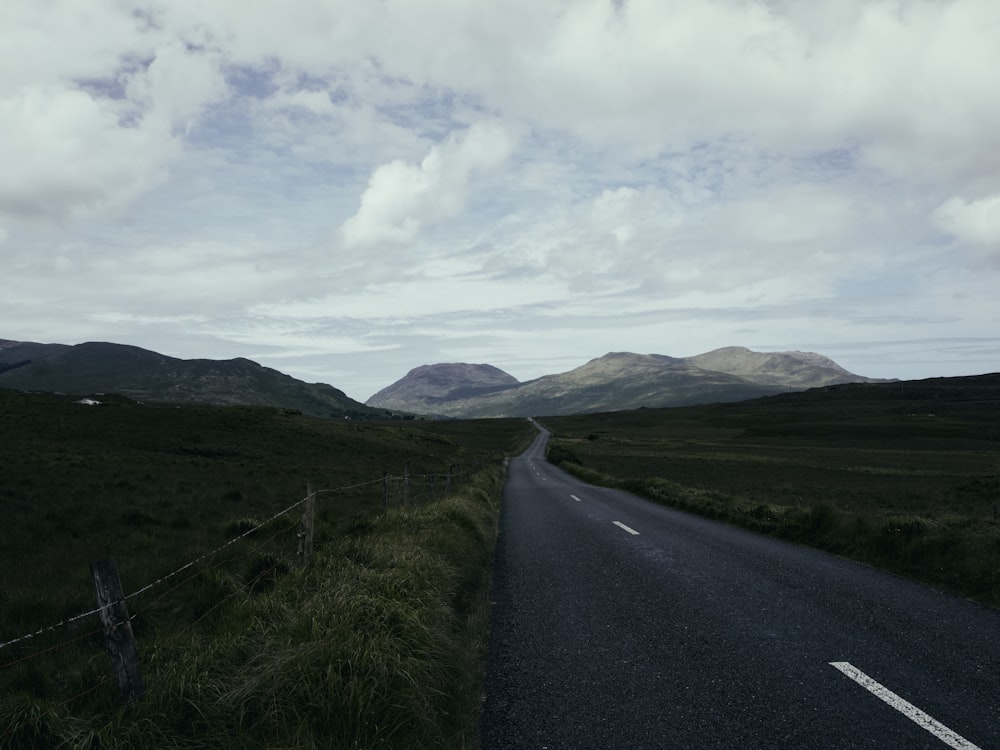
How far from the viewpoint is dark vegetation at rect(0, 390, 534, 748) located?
15.0ft

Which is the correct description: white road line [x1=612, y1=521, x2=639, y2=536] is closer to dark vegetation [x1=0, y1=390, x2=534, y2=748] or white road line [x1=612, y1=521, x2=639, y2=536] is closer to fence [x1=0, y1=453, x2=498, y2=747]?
dark vegetation [x1=0, y1=390, x2=534, y2=748]

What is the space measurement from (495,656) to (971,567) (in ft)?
26.7

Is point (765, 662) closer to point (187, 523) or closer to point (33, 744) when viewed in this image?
point (33, 744)

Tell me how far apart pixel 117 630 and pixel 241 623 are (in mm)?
2153

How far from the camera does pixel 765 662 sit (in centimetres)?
638

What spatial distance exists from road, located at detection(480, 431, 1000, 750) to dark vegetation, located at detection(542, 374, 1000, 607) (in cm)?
114

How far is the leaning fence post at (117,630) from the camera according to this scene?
4.55 meters

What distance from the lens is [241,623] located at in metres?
6.63

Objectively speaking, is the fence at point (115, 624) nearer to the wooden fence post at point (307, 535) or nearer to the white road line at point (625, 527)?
the wooden fence post at point (307, 535)

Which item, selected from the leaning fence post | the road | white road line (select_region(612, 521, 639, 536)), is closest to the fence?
the leaning fence post

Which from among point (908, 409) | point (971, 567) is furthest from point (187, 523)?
point (908, 409)

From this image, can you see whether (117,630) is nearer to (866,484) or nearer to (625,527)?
(625,527)

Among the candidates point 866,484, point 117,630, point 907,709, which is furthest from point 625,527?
point 866,484

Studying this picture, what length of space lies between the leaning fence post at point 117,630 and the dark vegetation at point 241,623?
207 mm
